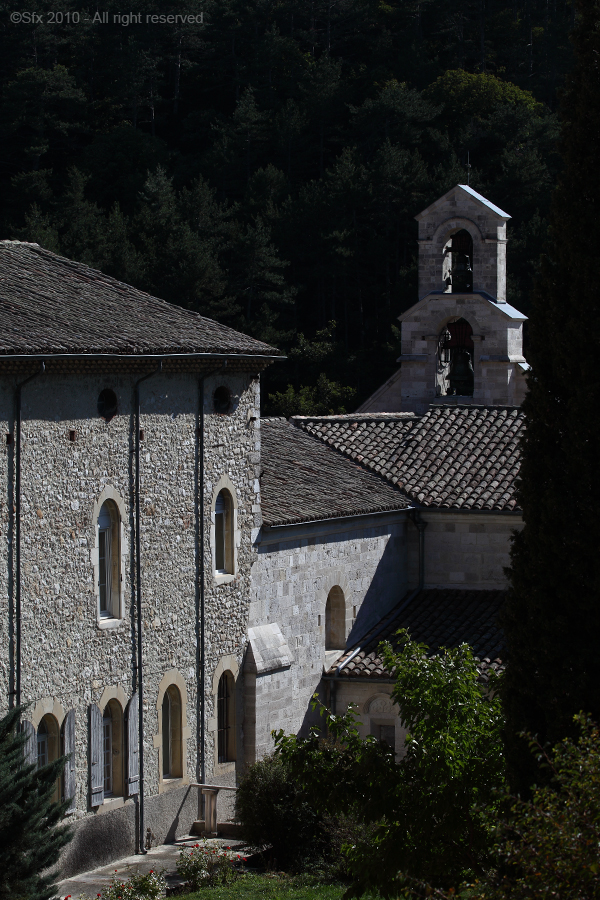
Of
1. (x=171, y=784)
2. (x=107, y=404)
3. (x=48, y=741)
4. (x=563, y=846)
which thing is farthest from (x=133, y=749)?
(x=563, y=846)

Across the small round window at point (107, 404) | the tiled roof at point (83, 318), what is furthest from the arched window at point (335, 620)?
the small round window at point (107, 404)

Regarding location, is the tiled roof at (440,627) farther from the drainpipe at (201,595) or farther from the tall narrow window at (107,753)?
the tall narrow window at (107,753)

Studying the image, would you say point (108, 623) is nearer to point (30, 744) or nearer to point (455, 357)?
point (30, 744)

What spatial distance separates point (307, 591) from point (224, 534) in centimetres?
231

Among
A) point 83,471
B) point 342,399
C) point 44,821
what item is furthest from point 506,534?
point 342,399

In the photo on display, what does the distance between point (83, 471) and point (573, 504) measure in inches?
295

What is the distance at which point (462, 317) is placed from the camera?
29125 mm

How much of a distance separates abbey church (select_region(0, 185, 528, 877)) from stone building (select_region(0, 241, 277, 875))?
3 cm

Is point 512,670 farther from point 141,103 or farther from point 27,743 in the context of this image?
point 141,103

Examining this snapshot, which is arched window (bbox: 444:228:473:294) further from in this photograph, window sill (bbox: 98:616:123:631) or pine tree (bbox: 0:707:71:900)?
pine tree (bbox: 0:707:71:900)

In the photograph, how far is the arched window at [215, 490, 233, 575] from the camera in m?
21.1

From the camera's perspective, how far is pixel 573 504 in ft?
42.6

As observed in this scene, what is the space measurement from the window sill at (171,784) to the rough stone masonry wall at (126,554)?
3 centimetres

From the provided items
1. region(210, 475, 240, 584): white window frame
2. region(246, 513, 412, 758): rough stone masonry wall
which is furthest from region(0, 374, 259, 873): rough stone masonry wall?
region(246, 513, 412, 758): rough stone masonry wall
